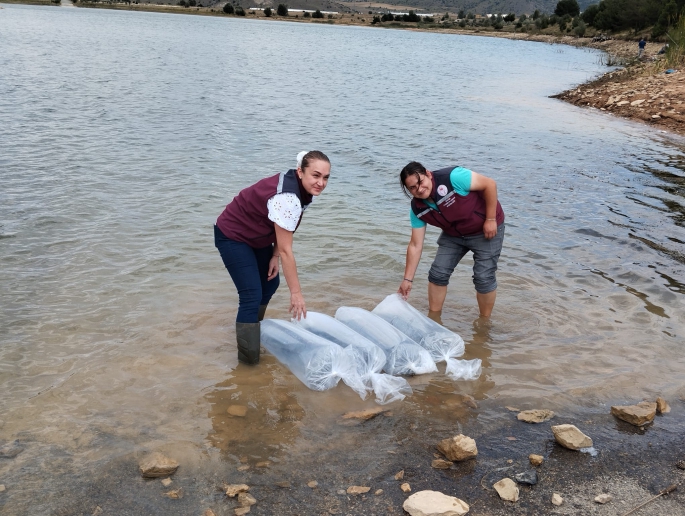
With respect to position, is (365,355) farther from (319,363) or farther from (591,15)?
(591,15)

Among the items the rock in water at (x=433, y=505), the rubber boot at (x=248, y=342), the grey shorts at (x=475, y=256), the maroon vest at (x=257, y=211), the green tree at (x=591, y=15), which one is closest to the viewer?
the rock in water at (x=433, y=505)

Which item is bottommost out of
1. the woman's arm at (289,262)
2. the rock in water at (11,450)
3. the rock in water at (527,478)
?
the rock in water at (11,450)

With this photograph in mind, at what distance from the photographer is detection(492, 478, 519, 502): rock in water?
3604mm

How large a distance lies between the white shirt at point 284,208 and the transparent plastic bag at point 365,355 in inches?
31.5

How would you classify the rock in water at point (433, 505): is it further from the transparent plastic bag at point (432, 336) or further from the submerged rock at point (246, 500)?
the transparent plastic bag at point (432, 336)

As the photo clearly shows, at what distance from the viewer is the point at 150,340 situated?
575cm

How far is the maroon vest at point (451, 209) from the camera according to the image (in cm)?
535

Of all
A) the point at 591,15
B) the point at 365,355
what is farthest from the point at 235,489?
the point at 591,15

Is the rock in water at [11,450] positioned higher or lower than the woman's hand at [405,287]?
lower

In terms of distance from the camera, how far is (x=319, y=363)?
4883 millimetres

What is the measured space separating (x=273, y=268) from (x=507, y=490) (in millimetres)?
2464

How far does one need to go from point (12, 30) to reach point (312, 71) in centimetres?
2513

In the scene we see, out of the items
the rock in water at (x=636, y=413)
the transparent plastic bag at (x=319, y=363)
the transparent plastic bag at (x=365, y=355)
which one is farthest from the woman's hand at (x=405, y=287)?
the rock in water at (x=636, y=413)

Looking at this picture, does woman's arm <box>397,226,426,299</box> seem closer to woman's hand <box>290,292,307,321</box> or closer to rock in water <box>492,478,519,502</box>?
woman's hand <box>290,292,307,321</box>
